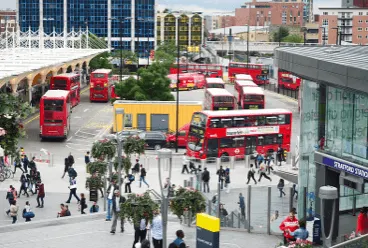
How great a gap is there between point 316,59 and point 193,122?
20396 millimetres

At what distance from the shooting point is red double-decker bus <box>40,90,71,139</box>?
1928 inches

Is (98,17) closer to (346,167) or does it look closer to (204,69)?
(204,69)

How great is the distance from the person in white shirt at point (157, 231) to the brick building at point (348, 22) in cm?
11523

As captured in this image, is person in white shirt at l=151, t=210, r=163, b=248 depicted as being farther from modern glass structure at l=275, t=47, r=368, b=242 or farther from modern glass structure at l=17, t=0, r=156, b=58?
modern glass structure at l=17, t=0, r=156, b=58

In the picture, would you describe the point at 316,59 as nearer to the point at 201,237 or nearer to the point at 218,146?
the point at 201,237

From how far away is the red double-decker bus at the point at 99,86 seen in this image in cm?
6956

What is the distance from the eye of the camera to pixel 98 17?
436 ft

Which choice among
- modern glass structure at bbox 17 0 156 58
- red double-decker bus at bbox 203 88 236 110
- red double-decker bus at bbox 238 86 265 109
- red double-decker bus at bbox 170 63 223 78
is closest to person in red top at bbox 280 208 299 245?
red double-decker bus at bbox 203 88 236 110

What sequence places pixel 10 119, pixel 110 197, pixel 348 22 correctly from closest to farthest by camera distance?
pixel 110 197 → pixel 10 119 → pixel 348 22

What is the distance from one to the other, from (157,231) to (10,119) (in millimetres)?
10045

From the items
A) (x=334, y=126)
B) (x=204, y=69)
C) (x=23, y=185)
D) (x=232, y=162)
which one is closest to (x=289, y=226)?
(x=334, y=126)

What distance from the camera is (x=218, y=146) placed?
4356cm

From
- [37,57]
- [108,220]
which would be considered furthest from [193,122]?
[37,57]

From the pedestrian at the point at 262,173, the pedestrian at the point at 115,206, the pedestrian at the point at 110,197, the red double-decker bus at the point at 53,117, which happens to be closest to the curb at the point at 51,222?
the pedestrian at the point at 110,197
